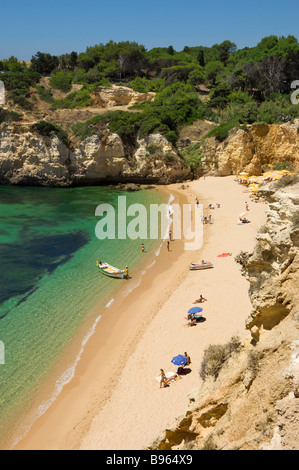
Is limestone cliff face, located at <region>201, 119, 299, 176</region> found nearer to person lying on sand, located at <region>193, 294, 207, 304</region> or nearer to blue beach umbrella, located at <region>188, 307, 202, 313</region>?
person lying on sand, located at <region>193, 294, 207, 304</region>

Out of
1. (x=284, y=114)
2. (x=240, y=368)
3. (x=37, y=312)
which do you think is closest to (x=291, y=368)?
(x=240, y=368)

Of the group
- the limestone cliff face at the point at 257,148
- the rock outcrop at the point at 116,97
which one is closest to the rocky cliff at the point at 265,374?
the limestone cliff face at the point at 257,148

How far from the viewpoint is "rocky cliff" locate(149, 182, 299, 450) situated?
4.93 m

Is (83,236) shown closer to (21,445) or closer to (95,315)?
(95,315)

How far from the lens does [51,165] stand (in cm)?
4678

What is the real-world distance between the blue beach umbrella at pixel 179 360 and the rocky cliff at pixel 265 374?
482 cm

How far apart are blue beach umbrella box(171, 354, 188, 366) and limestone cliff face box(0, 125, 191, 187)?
35604 mm

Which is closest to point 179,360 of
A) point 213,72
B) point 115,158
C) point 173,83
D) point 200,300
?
point 200,300

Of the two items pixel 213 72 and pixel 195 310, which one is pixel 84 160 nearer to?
pixel 195 310

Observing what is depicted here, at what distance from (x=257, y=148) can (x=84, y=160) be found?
2344cm

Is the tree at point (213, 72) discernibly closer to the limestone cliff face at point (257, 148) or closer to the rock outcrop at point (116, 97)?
the rock outcrop at point (116, 97)

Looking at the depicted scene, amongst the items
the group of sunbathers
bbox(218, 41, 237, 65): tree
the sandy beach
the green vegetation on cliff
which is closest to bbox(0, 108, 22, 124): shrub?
the green vegetation on cliff

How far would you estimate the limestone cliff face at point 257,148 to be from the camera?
42.4m
